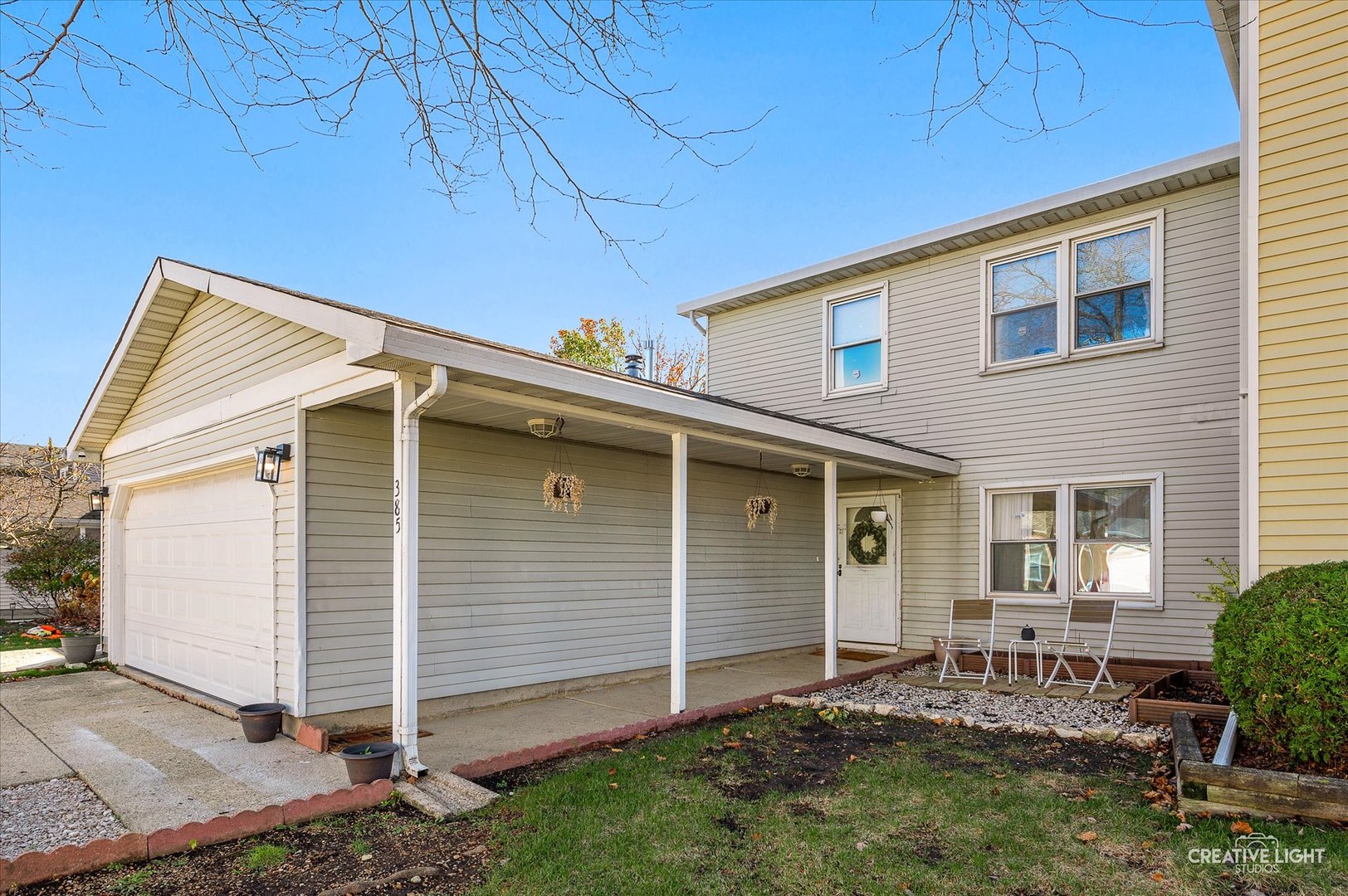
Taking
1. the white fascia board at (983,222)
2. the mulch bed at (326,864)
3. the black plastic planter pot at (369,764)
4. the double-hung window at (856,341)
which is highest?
the white fascia board at (983,222)

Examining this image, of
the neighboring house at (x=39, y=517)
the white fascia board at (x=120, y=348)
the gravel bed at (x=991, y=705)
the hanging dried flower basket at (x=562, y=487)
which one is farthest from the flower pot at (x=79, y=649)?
the gravel bed at (x=991, y=705)

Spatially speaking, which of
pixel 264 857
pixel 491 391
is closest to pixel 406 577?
pixel 491 391

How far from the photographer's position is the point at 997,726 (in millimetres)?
6348

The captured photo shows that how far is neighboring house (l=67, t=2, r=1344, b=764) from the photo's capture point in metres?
5.98

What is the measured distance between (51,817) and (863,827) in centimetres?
462

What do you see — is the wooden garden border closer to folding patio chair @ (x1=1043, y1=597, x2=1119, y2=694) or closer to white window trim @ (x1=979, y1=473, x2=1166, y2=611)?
folding patio chair @ (x1=1043, y1=597, x2=1119, y2=694)

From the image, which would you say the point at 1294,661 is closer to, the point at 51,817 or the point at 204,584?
the point at 51,817

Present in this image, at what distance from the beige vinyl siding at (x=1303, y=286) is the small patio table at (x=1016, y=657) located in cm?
291

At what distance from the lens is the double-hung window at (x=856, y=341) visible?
1042 centimetres

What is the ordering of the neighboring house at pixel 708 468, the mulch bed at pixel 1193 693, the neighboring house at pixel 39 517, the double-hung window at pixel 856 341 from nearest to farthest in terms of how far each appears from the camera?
1. the neighboring house at pixel 708 468
2. the mulch bed at pixel 1193 693
3. the double-hung window at pixel 856 341
4. the neighboring house at pixel 39 517

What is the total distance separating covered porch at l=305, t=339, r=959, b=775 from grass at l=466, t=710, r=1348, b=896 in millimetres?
1151

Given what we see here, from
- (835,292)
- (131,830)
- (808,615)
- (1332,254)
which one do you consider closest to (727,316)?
(835,292)

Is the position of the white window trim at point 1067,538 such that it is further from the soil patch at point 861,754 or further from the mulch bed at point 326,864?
the mulch bed at point 326,864

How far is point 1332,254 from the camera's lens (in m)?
5.38
